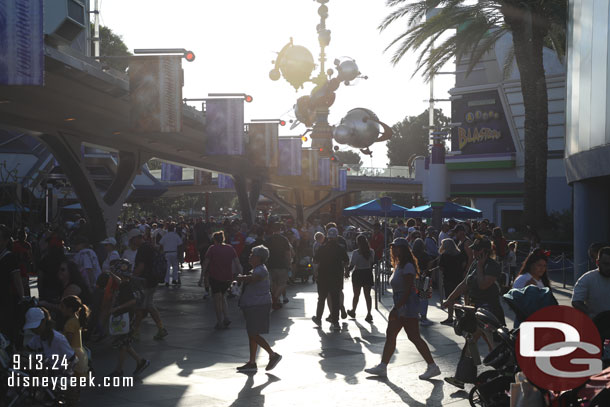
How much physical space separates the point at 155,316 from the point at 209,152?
1632 centimetres

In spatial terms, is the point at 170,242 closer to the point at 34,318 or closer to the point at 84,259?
the point at 84,259

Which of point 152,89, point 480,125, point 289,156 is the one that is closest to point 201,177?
point 289,156

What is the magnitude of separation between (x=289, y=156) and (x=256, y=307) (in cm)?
3183

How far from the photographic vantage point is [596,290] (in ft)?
25.1

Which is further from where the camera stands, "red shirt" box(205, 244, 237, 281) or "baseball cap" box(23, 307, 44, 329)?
"red shirt" box(205, 244, 237, 281)

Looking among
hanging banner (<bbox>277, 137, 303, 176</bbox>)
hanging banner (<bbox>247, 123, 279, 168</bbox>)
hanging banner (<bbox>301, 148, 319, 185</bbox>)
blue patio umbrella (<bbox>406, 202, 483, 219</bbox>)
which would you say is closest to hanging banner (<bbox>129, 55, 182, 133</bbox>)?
blue patio umbrella (<bbox>406, 202, 483, 219</bbox>)

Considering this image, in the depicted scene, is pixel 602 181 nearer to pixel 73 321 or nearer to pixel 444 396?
pixel 444 396

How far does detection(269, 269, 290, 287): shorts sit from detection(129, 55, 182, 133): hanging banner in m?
5.77

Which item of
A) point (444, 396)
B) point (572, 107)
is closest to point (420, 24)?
point (572, 107)

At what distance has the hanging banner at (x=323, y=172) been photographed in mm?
53531

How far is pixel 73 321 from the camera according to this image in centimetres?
766

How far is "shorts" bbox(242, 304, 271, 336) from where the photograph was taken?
387 inches

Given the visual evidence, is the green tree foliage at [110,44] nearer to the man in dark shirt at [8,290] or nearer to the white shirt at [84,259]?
the white shirt at [84,259]

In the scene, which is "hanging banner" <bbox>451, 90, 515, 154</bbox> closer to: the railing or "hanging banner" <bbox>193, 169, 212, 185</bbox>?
"hanging banner" <bbox>193, 169, 212, 185</bbox>
